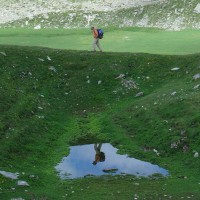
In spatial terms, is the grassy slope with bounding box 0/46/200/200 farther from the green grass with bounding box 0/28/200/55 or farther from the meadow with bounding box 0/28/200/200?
the green grass with bounding box 0/28/200/55

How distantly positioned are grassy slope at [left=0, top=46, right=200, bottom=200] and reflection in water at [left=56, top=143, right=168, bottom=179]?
2.18 feet

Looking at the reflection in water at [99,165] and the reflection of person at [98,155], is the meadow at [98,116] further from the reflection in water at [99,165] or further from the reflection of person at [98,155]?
the reflection of person at [98,155]

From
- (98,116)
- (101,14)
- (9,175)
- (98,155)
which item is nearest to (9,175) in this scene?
(9,175)

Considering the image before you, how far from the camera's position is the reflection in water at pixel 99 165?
2658cm

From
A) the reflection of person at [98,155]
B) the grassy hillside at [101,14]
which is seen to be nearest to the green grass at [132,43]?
the grassy hillside at [101,14]

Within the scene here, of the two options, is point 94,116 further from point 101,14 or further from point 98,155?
point 101,14

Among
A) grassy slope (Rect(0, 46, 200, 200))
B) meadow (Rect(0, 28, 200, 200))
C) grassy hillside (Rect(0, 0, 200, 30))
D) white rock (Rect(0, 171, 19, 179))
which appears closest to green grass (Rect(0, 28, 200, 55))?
meadow (Rect(0, 28, 200, 200))

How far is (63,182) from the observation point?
977 inches

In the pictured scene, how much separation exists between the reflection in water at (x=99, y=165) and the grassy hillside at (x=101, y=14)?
66.9m

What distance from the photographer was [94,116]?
3806cm

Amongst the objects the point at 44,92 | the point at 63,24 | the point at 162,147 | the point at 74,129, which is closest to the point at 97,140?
the point at 74,129

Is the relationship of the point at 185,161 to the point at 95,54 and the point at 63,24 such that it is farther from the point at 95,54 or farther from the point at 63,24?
the point at 63,24

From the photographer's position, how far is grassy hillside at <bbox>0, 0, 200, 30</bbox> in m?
97.2

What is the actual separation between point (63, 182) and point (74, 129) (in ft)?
34.7
